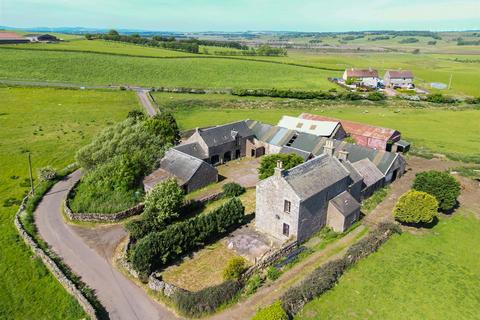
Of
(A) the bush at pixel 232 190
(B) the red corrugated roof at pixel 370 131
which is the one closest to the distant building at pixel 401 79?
(B) the red corrugated roof at pixel 370 131

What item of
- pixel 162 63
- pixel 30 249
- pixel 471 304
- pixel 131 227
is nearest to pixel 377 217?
pixel 471 304

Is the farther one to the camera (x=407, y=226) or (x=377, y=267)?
(x=407, y=226)

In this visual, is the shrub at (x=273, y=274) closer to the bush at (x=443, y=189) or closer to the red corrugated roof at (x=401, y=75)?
the bush at (x=443, y=189)

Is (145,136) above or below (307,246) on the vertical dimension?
above

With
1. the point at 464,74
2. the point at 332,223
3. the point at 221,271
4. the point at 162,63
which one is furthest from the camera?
the point at 464,74

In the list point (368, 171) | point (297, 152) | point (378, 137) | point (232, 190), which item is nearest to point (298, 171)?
point (232, 190)

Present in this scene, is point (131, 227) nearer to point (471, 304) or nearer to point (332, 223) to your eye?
point (332, 223)
